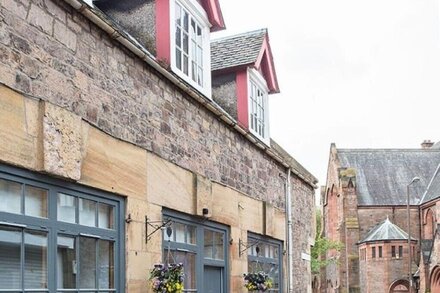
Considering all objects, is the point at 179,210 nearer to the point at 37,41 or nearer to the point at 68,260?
the point at 68,260

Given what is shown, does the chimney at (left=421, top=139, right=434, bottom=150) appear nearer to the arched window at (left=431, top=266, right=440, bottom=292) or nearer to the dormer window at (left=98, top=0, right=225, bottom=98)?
the arched window at (left=431, top=266, right=440, bottom=292)

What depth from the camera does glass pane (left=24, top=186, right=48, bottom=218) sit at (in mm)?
5629

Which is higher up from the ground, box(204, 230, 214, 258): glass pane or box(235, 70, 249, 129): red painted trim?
box(235, 70, 249, 129): red painted trim

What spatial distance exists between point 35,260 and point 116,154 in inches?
60.7

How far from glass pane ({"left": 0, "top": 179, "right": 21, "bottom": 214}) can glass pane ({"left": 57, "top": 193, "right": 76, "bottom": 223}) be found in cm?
57

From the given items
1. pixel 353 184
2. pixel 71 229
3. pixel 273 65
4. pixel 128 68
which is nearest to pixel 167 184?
pixel 128 68

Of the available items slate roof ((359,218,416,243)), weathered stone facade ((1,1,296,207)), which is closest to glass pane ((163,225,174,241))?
weathered stone facade ((1,1,296,207))

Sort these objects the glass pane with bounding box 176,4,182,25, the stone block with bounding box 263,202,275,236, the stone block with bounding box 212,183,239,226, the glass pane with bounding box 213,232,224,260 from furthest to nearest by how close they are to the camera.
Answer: the stone block with bounding box 263,202,275,236, the glass pane with bounding box 213,232,224,260, the stone block with bounding box 212,183,239,226, the glass pane with bounding box 176,4,182,25

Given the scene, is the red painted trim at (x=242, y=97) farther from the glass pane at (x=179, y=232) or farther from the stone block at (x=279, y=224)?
the glass pane at (x=179, y=232)

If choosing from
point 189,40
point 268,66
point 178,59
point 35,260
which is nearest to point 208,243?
point 178,59

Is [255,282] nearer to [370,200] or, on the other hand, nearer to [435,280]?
[435,280]

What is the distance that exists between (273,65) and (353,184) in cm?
4701

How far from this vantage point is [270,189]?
13555mm

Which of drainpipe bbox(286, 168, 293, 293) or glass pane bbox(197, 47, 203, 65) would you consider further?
drainpipe bbox(286, 168, 293, 293)
